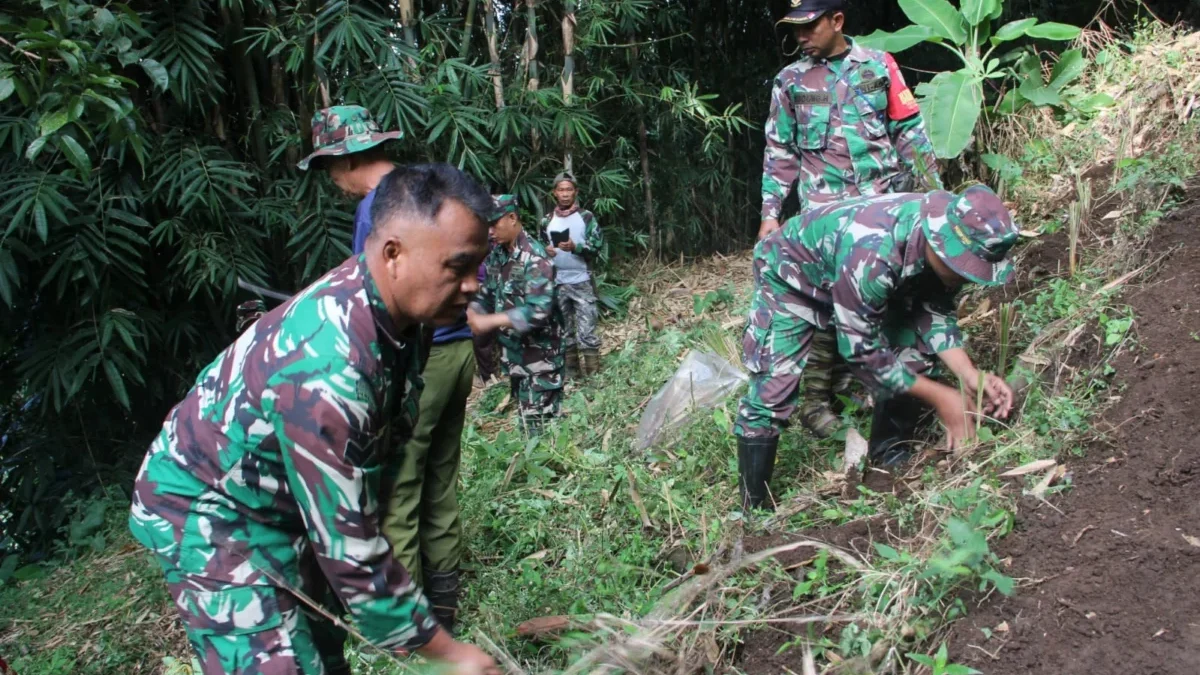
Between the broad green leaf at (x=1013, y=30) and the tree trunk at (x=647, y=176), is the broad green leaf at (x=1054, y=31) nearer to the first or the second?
the broad green leaf at (x=1013, y=30)

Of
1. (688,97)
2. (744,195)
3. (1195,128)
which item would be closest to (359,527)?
(1195,128)

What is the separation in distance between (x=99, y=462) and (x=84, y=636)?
1728mm

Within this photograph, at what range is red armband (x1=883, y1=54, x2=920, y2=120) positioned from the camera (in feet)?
13.1

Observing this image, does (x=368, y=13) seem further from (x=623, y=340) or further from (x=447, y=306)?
(x=447, y=306)

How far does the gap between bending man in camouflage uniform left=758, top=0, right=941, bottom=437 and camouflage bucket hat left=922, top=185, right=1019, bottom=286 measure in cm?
106

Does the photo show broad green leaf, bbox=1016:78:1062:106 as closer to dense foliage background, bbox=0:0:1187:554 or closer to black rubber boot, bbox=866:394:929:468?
dense foliage background, bbox=0:0:1187:554

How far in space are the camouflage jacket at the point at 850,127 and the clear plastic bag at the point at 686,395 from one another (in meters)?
1.00

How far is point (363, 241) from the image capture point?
2871mm

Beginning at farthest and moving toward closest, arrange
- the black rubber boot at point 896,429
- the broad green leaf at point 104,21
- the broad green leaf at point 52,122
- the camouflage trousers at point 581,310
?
the camouflage trousers at point 581,310 → the black rubber boot at point 896,429 → the broad green leaf at point 104,21 → the broad green leaf at point 52,122

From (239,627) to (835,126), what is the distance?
3.26m

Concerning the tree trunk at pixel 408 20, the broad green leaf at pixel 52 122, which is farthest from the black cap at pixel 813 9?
the tree trunk at pixel 408 20

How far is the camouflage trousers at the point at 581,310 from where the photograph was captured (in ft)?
21.8

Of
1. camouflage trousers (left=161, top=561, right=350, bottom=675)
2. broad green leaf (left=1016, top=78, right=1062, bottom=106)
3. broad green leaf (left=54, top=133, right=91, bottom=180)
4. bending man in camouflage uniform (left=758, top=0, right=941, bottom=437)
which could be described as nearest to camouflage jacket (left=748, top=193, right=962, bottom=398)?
bending man in camouflage uniform (left=758, top=0, right=941, bottom=437)

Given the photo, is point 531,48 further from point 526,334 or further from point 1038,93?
point 1038,93
